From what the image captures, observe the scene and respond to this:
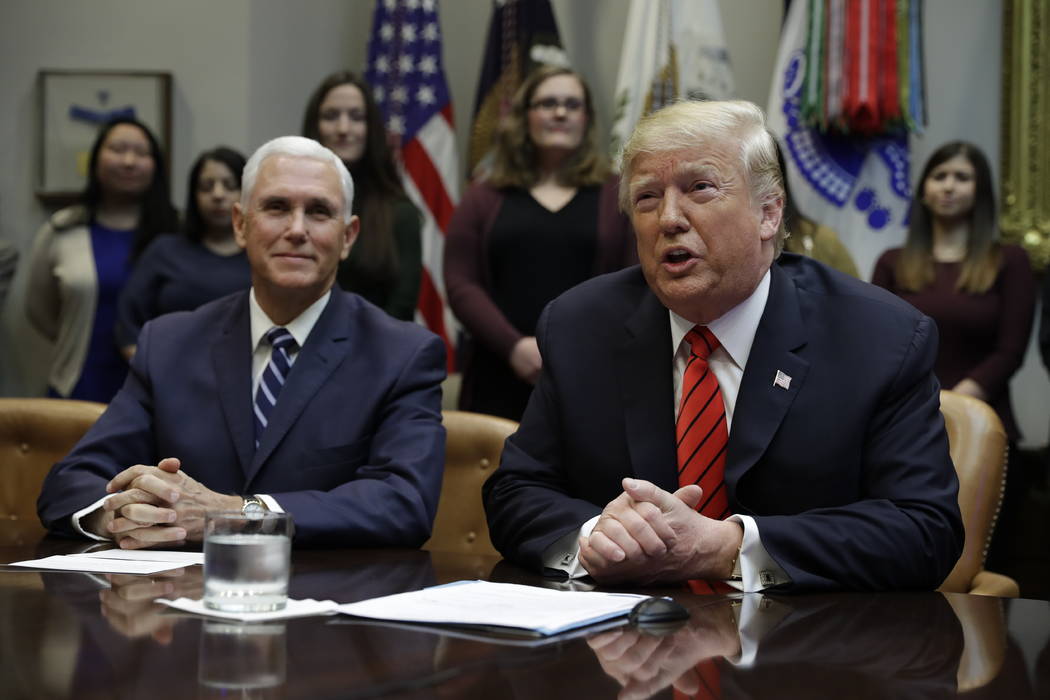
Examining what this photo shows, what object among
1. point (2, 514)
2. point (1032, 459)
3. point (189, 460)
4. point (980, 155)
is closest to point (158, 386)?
point (189, 460)

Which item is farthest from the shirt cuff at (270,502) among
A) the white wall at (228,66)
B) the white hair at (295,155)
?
the white wall at (228,66)

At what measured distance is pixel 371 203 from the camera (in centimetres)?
416

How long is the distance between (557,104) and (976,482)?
6.95 ft

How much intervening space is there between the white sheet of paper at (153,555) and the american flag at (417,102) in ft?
12.5

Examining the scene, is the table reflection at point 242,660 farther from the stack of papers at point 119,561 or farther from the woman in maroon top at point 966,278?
the woman in maroon top at point 966,278

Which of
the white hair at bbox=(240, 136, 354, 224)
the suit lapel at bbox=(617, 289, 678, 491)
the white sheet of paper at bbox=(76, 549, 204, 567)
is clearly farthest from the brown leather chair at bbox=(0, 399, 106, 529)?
the suit lapel at bbox=(617, 289, 678, 491)

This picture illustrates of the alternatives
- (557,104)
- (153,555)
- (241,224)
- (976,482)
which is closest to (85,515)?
(153,555)

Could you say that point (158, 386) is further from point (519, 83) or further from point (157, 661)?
point (519, 83)

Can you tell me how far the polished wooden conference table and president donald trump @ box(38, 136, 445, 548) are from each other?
1.80ft

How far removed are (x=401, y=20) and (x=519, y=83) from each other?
0.66 metres

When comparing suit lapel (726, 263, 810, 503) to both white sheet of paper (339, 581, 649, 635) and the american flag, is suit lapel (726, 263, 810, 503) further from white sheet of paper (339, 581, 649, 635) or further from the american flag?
the american flag

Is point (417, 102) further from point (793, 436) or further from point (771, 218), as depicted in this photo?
point (793, 436)

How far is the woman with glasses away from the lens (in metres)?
4.01

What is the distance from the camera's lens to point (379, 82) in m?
5.93
